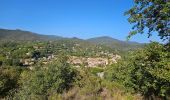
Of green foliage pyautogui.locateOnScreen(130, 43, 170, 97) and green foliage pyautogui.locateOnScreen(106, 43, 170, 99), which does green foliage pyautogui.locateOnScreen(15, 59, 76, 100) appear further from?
green foliage pyautogui.locateOnScreen(130, 43, 170, 97)

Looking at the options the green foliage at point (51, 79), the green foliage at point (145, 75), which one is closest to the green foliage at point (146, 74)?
the green foliage at point (145, 75)

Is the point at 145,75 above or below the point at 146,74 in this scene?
below

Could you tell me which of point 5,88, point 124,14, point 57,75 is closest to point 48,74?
point 57,75

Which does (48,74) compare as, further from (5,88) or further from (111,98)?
(5,88)

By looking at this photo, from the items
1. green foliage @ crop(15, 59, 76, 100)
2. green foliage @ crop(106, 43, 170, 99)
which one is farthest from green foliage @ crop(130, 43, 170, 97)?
green foliage @ crop(15, 59, 76, 100)

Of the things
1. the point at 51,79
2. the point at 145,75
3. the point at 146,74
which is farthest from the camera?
the point at 145,75

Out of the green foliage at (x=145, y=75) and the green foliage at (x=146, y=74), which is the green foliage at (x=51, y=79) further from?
the green foliage at (x=146, y=74)

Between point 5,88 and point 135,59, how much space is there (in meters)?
13.0

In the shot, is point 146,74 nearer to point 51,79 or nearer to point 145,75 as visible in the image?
point 145,75

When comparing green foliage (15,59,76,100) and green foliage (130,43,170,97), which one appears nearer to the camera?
green foliage (15,59,76,100)

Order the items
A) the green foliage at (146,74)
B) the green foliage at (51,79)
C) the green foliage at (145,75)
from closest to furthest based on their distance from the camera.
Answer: the green foliage at (51,79) → the green foliage at (145,75) → the green foliage at (146,74)

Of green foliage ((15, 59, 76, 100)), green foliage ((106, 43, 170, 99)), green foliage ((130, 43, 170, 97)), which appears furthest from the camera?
green foliage ((130, 43, 170, 97))

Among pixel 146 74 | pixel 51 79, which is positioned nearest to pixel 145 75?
pixel 146 74

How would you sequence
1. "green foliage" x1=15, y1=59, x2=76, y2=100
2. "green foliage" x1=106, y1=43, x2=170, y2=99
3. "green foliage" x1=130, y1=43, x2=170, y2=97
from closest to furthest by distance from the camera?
"green foliage" x1=15, y1=59, x2=76, y2=100, "green foliage" x1=106, y1=43, x2=170, y2=99, "green foliage" x1=130, y1=43, x2=170, y2=97
